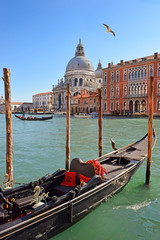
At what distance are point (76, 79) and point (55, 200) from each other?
5844 centimetres

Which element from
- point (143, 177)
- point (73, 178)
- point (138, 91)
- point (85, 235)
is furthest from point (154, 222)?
point (138, 91)

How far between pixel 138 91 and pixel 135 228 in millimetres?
27861

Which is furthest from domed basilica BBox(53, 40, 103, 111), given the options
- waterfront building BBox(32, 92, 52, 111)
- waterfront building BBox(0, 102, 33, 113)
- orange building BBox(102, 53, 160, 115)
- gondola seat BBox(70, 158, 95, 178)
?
gondola seat BBox(70, 158, 95, 178)

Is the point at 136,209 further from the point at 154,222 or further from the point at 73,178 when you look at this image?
the point at 73,178

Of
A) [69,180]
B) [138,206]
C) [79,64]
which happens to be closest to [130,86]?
[138,206]

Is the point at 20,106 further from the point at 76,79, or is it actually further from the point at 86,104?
the point at 86,104

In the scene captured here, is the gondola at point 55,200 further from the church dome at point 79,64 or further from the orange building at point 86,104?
the church dome at point 79,64

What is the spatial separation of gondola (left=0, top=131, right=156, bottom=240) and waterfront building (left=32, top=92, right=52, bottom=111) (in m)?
71.6

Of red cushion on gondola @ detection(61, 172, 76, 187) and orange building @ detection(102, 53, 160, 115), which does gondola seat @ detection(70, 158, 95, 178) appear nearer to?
red cushion on gondola @ detection(61, 172, 76, 187)

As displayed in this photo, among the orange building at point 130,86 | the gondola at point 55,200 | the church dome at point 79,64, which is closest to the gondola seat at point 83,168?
the gondola at point 55,200

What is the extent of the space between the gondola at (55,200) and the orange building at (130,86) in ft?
83.1

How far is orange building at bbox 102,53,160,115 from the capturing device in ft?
87.9

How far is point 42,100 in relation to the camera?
80750 millimetres

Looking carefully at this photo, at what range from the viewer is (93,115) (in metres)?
34.3
